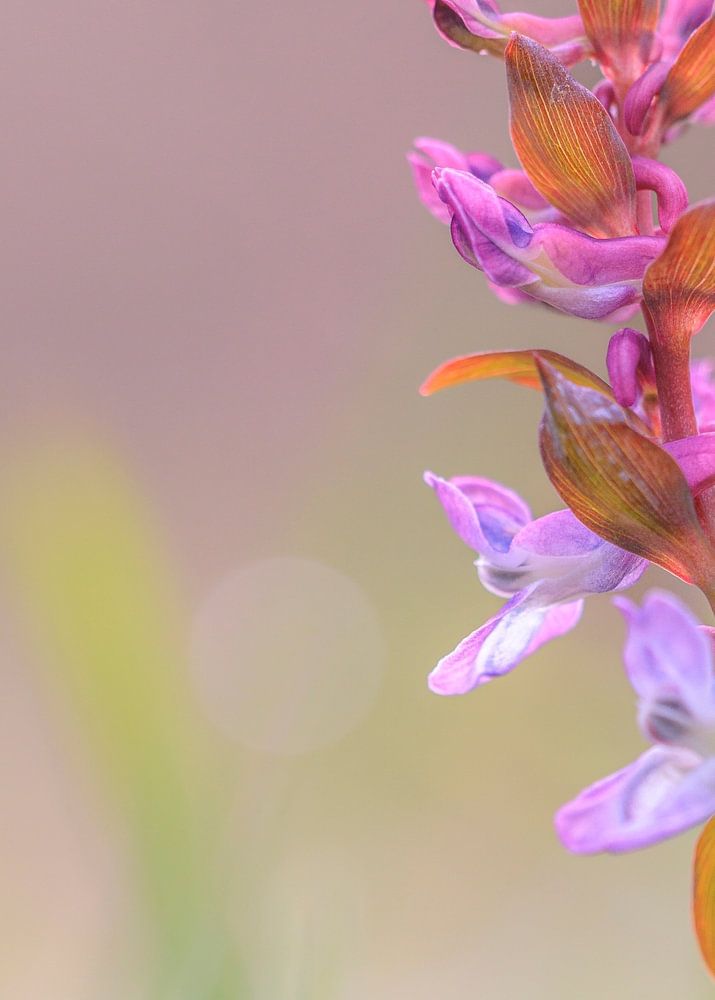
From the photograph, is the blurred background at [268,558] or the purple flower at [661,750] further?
the blurred background at [268,558]

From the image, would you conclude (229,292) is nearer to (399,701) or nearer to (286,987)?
(399,701)

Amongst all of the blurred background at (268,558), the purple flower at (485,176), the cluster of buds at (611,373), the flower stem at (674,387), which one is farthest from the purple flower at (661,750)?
the blurred background at (268,558)

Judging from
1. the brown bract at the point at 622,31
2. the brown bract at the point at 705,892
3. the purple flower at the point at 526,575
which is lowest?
the brown bract at the point at 705,892

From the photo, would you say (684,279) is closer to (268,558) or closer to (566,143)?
(566,143)

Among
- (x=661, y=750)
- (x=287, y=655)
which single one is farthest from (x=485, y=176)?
(x=287, y=655)

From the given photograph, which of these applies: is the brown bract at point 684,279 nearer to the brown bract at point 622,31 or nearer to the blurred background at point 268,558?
the brown bract at point 622,31

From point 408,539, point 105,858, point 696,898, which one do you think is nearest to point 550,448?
point 696,898

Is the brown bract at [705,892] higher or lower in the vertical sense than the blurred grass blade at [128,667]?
lower
